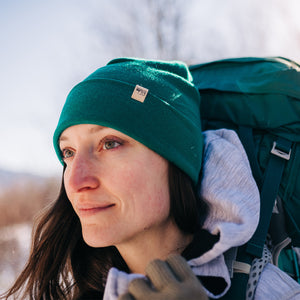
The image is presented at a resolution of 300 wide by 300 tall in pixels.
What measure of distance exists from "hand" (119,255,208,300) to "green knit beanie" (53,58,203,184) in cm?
62

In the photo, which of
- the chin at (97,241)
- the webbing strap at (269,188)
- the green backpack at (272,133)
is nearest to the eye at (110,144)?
the chin at (97,241)

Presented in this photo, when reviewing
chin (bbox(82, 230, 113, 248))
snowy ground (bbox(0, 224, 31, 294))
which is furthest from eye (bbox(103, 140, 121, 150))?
snowy ground (bbox(0, 224, 31, 294))

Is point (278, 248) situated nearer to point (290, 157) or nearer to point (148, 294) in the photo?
point (290, 157)

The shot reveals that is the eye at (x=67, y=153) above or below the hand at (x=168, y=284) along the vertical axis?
below

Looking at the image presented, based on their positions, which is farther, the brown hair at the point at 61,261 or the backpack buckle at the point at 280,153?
the brown hair at the point at 61,261

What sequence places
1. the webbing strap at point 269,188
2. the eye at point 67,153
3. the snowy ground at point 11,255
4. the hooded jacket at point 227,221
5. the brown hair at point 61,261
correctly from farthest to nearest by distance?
1. the snowy ground at point 11,255
2. the brown hair at point 61,261
3. the eye at point 67,153
4. the webbing strap at point 269,188
5. the hooded jacket at point 227,221

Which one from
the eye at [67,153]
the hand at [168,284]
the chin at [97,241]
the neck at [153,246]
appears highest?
the hand at [168,284]

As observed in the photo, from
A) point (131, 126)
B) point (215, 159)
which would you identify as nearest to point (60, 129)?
point (131, 126)

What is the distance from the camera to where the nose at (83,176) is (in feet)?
5.21

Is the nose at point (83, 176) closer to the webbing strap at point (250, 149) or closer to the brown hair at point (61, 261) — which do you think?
the brown hair at point (61, 261)

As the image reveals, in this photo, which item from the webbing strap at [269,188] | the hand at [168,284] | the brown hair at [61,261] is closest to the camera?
the hand at [168,284]

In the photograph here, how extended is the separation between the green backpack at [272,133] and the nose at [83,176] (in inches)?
35.1

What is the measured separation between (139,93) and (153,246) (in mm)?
818

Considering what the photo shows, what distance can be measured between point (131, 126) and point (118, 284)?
2.39ft
